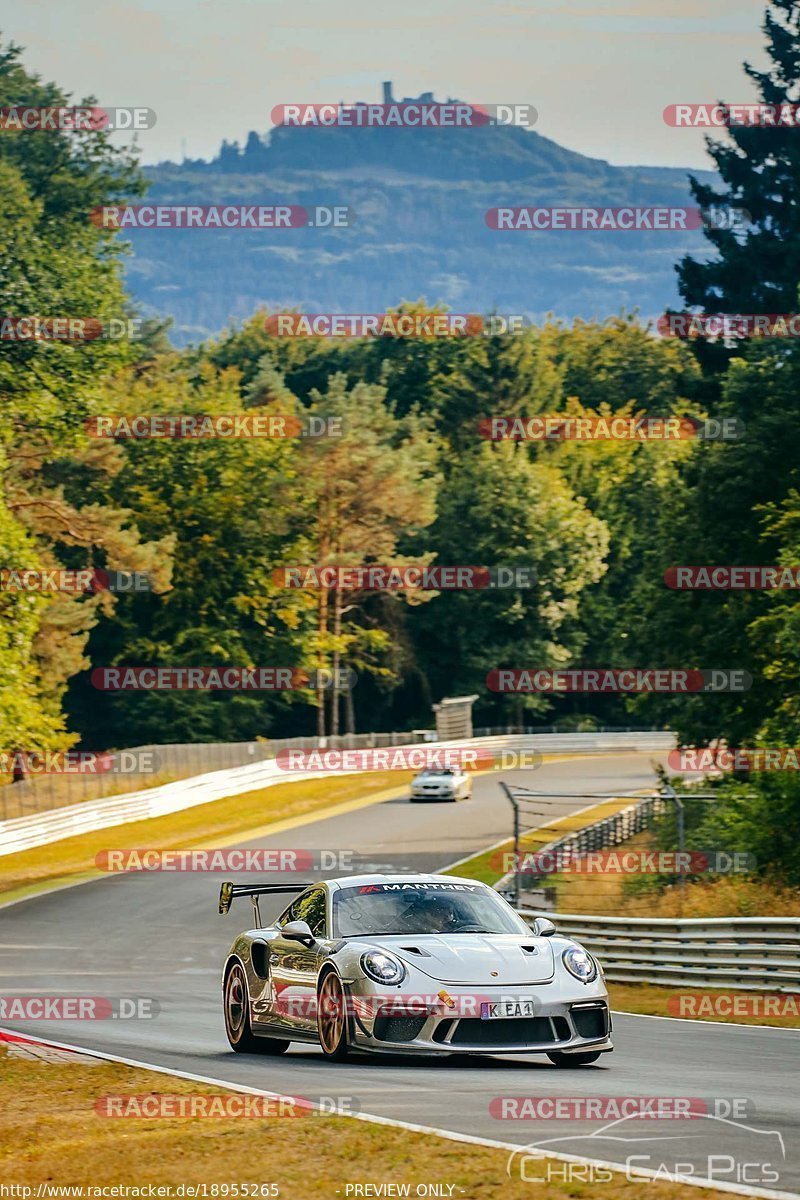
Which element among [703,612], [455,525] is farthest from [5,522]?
[455,525]

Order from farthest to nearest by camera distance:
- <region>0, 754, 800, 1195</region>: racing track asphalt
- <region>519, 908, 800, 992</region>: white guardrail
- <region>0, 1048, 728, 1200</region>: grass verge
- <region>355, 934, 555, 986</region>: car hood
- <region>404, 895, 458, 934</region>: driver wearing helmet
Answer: <region>519, 908, 800, 992</region>: white guardrail < <region>404, 895, 458, 934</region>: driver wearing helmet < <region>355, 934, 555, 986</region>: car hood < <region>0, 754, 800, 1195</region>: racing track asphalt < <region>0, 1048, 728, 1200</region>: grass verge

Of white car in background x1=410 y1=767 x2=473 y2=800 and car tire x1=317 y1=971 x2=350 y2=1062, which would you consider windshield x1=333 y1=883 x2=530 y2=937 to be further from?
white car in background x1=410 y1=767 x2=473 y2=800

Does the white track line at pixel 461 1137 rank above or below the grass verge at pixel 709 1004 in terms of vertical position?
above

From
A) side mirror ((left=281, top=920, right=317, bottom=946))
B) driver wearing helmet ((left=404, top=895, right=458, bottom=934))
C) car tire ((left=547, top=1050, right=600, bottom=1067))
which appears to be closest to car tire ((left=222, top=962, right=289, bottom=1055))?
side mirror ((left=281, top=920, right=317, bottom=946))

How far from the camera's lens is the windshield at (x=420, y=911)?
42.1 feet

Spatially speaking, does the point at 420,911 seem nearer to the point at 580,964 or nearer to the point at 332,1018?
the point at 332,1018

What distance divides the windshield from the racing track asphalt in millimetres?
Answer: 920

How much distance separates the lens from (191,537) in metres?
80.1

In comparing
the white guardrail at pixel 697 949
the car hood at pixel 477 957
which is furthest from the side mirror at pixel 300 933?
the white guardrail at pixel 697 949

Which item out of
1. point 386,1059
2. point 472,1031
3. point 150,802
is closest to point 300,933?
point 386,1059

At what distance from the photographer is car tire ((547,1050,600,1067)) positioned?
1205 cm

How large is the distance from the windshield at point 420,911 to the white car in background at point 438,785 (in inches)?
1672

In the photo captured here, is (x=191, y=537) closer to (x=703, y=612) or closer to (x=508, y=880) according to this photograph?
(x=703, y=612)

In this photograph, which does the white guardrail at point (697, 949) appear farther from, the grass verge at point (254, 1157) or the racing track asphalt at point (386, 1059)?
the grass verge at point (254, 1157)
